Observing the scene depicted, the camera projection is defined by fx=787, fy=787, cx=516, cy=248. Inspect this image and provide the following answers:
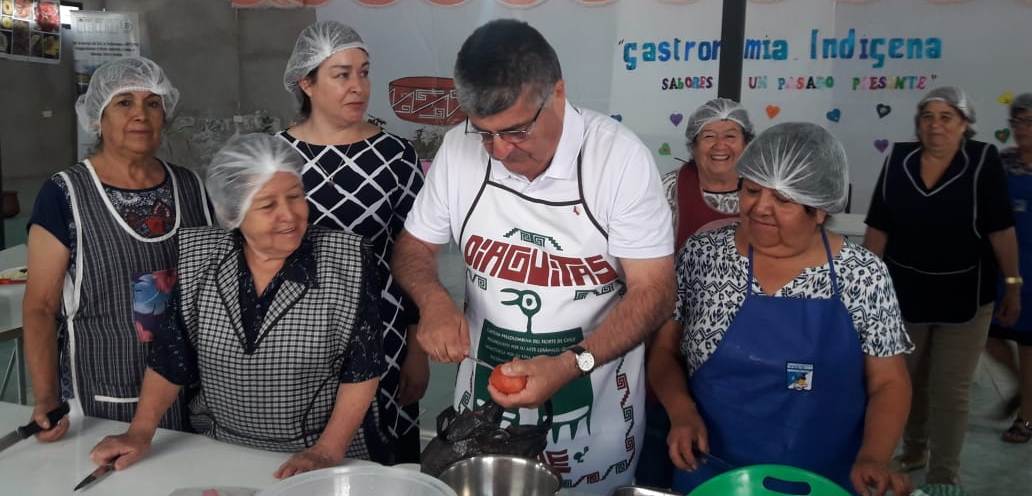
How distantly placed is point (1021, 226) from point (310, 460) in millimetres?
3547

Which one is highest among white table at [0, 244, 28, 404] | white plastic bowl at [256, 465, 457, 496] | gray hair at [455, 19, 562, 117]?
gray hair at [455, 19, 562, 117]

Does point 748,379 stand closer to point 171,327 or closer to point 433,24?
point 171,327

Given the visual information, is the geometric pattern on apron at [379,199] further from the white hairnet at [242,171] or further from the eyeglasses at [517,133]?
the eyeglasses at [517,133]

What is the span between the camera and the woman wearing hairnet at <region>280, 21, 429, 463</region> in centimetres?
242

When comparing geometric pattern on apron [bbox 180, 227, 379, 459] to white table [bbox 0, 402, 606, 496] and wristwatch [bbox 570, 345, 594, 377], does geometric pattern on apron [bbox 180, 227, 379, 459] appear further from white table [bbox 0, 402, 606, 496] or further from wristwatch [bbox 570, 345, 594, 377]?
wristwatch [bbox 570, 345, 594, 377]

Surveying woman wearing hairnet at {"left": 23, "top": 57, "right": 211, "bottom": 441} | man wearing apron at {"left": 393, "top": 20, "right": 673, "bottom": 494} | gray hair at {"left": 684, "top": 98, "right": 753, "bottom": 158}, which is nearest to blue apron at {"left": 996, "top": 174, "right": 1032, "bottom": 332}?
gray hair at {"left": 684, "top": 98, "right": 753, "bottom": 158}

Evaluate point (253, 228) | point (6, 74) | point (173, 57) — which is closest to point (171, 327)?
point (253, 228)

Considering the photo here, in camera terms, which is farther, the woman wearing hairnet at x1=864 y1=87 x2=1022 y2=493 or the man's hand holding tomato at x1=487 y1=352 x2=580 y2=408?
the woman wearing hairnet at x1=864 y1=87 x2=1022 y2=493

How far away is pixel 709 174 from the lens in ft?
10.5

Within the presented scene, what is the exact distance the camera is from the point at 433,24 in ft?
14.1

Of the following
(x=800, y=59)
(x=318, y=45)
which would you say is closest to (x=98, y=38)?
(x=318, y=45)

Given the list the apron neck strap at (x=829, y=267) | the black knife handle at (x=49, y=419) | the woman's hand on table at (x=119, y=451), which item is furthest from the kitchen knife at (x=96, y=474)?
the apron neck strap at (x=829, y=267)

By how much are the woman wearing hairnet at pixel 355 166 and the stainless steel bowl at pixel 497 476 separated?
91 centimetres

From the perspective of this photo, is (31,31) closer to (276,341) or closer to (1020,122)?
(276,341)
